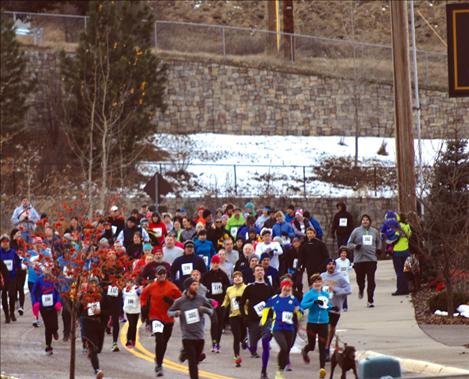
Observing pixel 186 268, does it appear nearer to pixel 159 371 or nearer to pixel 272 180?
pixel 159 371

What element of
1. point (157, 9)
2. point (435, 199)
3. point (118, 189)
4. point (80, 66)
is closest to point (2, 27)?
point (80, 66)

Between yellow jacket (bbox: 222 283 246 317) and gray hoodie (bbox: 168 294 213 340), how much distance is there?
7.72ft

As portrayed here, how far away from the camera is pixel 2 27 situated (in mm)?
51344

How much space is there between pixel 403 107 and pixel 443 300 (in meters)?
4.35

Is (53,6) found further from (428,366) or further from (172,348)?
(428,366)

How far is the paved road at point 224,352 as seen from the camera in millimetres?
21484

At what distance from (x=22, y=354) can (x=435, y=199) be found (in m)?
8.99

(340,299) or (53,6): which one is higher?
(53,6)

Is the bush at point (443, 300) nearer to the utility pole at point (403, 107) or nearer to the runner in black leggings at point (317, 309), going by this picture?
the utility pole at point (403, 107)

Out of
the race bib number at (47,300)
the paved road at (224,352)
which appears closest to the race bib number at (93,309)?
the paved road at (224,352)

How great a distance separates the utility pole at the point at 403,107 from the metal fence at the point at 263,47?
3105cm

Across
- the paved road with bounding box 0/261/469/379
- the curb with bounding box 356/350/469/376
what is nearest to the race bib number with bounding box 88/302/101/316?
the paved road with bounding box 0/261/469/379

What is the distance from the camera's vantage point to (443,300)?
2666cm

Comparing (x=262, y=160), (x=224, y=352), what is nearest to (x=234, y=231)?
(x=224, y=352)
